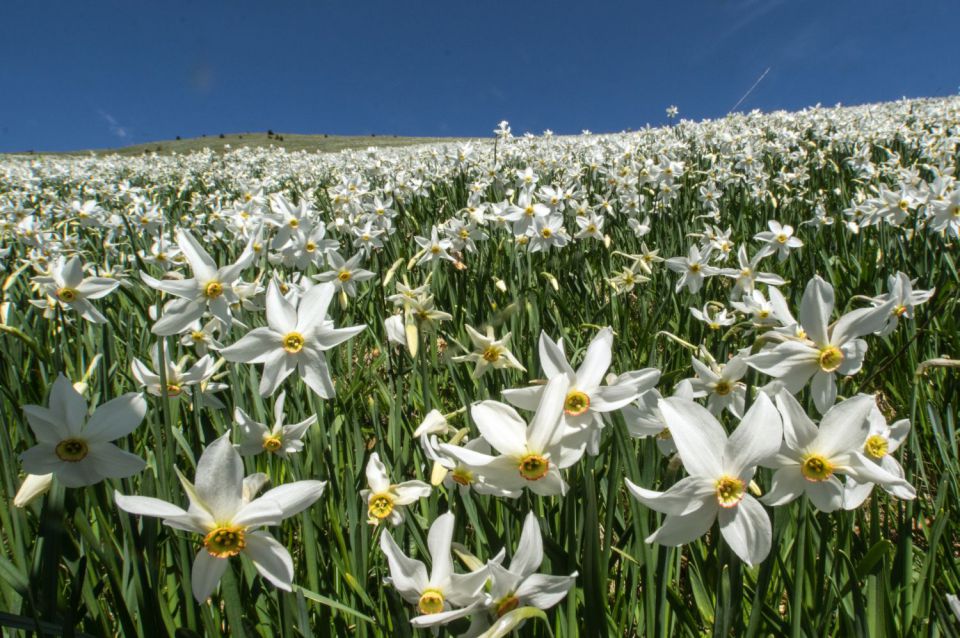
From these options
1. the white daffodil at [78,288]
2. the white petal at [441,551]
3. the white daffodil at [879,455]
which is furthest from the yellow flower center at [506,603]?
the white daffodil at [78,288]

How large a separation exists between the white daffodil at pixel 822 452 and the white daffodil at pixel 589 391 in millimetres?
266

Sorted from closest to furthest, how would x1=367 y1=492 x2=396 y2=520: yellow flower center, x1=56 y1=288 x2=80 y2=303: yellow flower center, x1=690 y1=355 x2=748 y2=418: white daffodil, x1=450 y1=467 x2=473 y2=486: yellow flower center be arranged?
x1=450 y1=467 x2=473 y2=486: yellow flower center
x1=367 y1=492 x2=396 y2=520: yellow flower center
x1=690 y1=355 x2=748 y2=418: white daffodil
x1=56 y1=288 x2=80 y2=303: yellow flower center

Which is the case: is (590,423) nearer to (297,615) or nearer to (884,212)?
(297,615)

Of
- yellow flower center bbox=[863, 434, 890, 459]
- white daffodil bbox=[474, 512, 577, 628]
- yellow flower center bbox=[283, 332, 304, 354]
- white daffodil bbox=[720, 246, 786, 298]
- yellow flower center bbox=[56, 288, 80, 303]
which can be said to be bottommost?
white daffodil bbox=[474, 512, 577, 628]

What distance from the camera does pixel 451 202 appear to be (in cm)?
772

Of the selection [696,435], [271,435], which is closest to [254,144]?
[271,435]

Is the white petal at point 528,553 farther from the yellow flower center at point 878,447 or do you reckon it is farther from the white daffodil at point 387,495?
the yellow flower center at point 878,447

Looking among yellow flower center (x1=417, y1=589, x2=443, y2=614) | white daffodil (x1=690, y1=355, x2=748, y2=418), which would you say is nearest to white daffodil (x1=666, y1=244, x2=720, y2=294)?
white daffodil (x1=690, y1=355, x2=748, y2=418)

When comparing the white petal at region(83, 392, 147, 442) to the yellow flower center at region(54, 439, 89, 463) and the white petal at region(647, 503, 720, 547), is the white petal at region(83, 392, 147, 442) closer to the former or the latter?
the yellow flower center at region(54, 439, 89, 463)

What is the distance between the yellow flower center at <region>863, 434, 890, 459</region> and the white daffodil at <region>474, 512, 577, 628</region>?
2.69 ft

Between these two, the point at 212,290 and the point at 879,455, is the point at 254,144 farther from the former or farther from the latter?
the point at 879,455

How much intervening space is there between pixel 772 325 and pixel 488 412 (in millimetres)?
944

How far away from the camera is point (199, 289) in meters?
1.73

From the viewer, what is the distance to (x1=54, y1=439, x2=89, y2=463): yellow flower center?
1.07 metres
